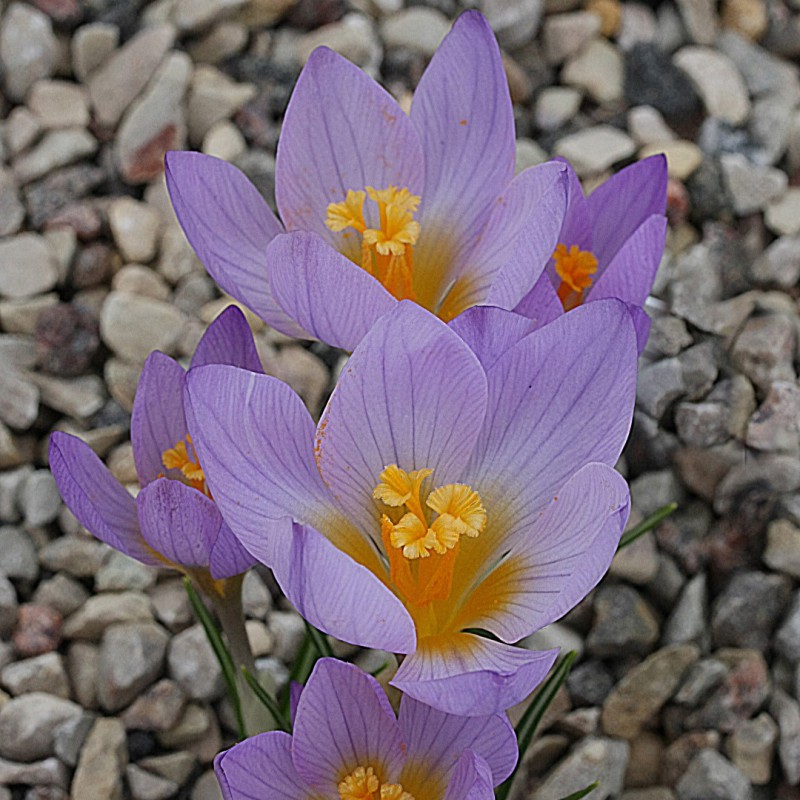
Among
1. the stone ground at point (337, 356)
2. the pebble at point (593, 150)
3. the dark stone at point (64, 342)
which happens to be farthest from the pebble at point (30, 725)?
the pebble at point (593, 150)

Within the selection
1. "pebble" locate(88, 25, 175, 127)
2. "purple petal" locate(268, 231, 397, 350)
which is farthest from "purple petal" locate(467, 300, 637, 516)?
"pebble" locate(88, 25, 175, 127)

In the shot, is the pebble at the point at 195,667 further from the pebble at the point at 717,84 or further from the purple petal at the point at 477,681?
the pebble at the point at 717,84

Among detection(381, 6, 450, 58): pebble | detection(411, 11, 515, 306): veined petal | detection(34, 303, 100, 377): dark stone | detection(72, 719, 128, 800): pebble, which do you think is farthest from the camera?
detection(381, 6, 450, 58): pebble

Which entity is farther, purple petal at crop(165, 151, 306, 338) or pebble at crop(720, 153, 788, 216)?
pebble at crop(720, 153, 788, 216)

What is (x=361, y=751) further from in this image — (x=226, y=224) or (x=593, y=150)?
(x=593, y=150)

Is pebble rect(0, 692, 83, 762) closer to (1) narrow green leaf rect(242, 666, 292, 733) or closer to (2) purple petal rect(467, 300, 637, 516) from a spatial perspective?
(1) narrow green leaf rect(242, 666, 292, 733)

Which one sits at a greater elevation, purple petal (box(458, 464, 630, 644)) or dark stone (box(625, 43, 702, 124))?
purple petal (box(458, 464, 630, 644))
